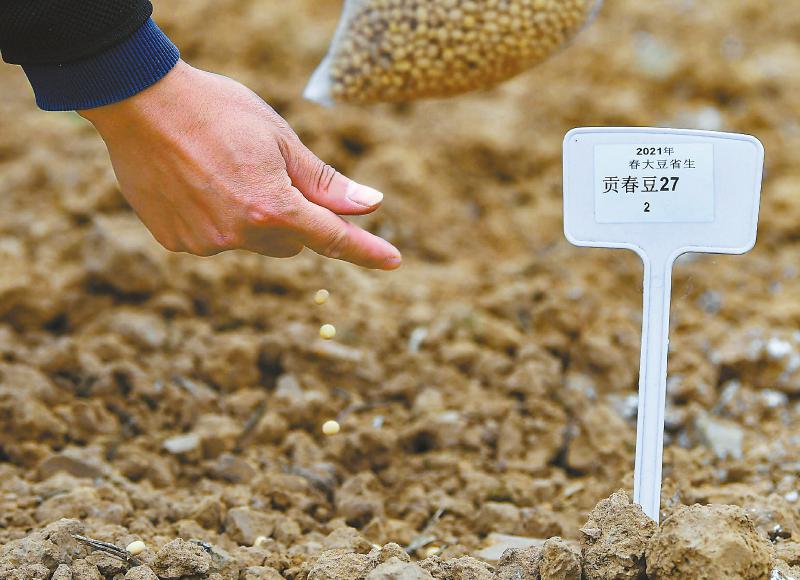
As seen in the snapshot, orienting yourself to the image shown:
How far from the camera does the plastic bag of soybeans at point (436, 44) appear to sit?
218 cm

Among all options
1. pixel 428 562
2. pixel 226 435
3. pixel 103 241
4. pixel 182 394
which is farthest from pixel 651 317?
pixel 103 241

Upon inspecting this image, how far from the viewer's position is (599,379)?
270 cm

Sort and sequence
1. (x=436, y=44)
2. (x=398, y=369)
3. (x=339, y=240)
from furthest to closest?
(x=398, y=369)
(x=436, y=44)
(x=339, y=240)

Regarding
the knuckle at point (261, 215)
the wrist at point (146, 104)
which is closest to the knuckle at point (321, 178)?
the knuckle at point (261, 215)

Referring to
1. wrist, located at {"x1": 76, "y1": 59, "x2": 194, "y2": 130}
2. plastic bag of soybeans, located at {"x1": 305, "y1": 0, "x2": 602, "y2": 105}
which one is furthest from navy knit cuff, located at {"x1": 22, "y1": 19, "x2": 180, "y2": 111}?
plastic bag of soybeans, located at {"x1": 305, "y1": 0, "x2": 602, "y2": 105}

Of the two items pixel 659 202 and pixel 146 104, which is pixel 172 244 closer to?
pixel 146 104

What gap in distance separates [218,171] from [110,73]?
8.0 inches

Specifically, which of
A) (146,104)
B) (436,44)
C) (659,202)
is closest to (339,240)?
(146,104)

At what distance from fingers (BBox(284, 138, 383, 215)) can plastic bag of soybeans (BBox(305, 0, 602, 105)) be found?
66 cm

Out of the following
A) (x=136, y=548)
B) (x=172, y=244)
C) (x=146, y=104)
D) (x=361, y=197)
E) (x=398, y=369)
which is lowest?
(x=398, y=369)

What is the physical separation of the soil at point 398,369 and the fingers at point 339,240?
46 centimetres

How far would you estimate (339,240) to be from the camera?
1595 mm

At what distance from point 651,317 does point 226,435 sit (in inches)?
44.2

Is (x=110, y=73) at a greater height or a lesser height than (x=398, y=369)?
greater
